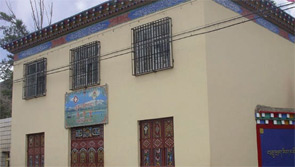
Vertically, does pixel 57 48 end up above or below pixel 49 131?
above

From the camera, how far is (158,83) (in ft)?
38.7

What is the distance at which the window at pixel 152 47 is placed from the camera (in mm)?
11677

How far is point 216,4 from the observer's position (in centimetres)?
1159

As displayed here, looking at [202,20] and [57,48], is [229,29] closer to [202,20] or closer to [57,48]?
[202,20]

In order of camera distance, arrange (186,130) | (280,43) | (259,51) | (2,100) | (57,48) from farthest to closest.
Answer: (2,100) → (57,48) → (280,43) → (259,51) → (186,130)

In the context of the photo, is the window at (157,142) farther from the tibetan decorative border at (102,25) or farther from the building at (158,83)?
the tibetan decorative border at (102,25)

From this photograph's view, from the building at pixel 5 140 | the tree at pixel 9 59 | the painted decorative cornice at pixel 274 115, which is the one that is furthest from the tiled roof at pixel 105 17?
the tree at pixel 9 59

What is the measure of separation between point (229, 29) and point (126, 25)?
315 cm

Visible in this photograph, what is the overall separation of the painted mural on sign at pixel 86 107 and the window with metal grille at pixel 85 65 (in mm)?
303

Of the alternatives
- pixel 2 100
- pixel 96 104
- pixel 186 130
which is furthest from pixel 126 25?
pixel 2 100

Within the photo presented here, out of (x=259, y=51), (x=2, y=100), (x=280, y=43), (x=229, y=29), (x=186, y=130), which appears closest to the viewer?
(x=186, y=130)

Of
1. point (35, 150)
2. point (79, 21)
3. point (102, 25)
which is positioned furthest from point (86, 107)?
point (35, 150)

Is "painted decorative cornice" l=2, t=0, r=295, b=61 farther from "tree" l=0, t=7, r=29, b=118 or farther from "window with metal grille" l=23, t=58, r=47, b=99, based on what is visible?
"tree" l=0, t=7, r=29, b=118

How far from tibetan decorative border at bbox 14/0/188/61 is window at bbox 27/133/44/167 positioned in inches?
128
